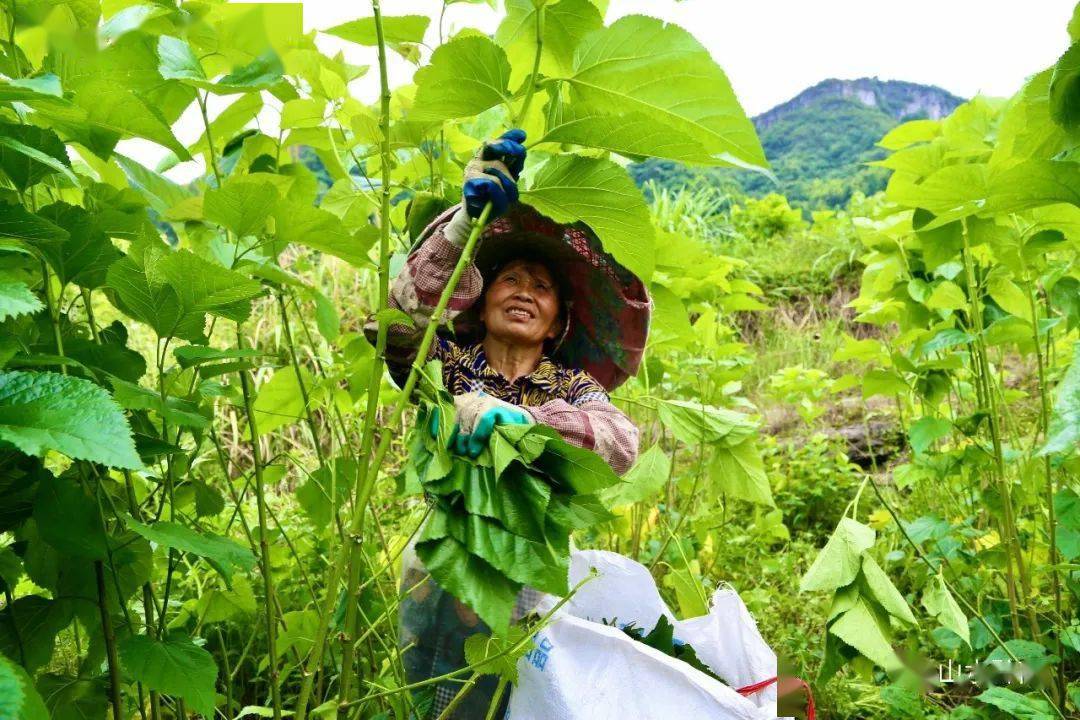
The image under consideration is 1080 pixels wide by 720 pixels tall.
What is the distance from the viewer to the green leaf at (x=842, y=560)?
3.92ft

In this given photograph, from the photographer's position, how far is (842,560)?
1203 mm

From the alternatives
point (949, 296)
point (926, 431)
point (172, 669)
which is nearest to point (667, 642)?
point (172, 669)

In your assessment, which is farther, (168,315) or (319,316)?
(319,316)

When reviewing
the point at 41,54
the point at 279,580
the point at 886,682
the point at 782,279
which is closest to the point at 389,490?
the point at 279,580

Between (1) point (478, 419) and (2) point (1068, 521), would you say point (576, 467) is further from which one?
(2) point (1068, 521)

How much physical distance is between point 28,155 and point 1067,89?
3.31ft

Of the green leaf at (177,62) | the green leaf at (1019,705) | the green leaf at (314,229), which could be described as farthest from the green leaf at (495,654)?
the green leaf at (1019,705)

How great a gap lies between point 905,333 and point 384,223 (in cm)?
144

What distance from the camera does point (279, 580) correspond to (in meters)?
2.03

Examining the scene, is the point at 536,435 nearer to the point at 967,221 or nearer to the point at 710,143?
the point at 710,143

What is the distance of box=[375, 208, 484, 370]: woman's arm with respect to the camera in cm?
125

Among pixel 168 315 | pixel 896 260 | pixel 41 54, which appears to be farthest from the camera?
pixel 896 260

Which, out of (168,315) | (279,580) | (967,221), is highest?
(967,221)

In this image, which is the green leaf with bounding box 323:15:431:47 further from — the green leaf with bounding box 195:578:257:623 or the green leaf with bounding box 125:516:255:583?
the green leaf with bounding box 195:578:257:623
